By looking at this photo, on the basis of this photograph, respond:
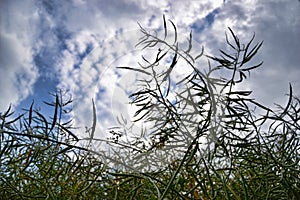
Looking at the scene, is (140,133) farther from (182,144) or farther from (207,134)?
(207,134)

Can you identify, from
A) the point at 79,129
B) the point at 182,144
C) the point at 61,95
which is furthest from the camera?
the point at 61,95

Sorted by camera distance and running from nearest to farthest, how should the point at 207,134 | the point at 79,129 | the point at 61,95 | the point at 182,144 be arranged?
1. the point at 207,134
2. the point at 182,144
3. the point at 79,129
4. the point at 61,95

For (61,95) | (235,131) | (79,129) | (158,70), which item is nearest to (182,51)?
(158,70)

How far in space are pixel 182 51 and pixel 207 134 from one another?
0.60ft

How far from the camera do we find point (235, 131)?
609mm

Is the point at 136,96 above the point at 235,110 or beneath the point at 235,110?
above

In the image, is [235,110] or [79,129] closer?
[235,110]

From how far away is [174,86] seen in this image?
700mm

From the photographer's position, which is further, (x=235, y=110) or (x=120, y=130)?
(x=120, y=130)

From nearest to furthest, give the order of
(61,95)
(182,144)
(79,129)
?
(182,144) → (79,129) → (61,95)

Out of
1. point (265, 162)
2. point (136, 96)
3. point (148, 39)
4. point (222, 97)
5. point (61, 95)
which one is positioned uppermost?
point (61, 95)

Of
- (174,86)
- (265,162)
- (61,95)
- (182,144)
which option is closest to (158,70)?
(174,86)

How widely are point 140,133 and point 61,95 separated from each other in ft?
0.99

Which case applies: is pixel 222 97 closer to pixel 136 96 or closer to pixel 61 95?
pixel 136 96
